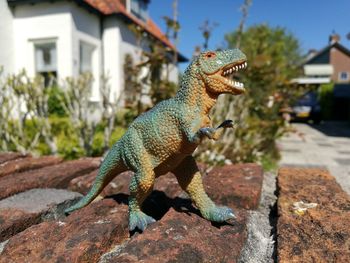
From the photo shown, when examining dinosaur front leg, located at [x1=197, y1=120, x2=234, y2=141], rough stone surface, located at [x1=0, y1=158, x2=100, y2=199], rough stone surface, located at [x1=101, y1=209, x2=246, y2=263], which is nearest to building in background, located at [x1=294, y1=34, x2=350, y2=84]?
rough stone surface, located at [x1=0, y1=158, x2=100, y2=199]

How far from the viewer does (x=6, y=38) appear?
861 centimetres

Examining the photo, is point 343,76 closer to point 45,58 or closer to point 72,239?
point 45,58

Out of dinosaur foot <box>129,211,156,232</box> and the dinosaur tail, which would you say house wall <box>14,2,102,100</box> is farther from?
dinosaur foot <box>129,211,156,232</box>

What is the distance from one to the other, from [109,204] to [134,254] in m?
0.62

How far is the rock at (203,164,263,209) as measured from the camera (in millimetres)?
1934

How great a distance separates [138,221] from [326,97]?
22.2 m

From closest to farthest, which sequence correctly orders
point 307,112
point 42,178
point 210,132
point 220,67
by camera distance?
1. point 210,132
2. point 220,67
3. point 42,178
4. point 307,112

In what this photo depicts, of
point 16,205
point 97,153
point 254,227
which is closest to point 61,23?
point 97,153

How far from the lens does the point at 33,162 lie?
2.71 m

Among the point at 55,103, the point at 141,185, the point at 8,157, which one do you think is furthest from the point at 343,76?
the point at 141,185

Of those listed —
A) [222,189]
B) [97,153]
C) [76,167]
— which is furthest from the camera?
[97,153]

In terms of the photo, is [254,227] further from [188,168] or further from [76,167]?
[76,167]

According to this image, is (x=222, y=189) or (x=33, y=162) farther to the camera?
(x=33, y=162)

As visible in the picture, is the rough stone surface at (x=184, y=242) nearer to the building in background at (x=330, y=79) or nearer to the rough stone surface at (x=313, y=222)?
the rough stone surface at (x=313, y=222)
